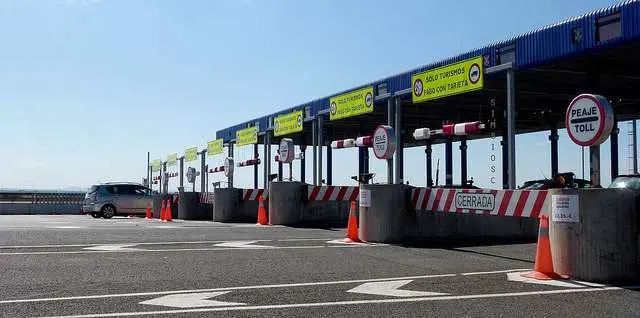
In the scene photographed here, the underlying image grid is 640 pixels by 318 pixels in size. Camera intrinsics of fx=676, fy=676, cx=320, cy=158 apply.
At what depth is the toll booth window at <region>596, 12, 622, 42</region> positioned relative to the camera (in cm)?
1344

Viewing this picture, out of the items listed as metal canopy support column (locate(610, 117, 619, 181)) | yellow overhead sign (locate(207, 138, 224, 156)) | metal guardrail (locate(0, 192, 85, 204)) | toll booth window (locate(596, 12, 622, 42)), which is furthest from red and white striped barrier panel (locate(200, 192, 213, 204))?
metal guardrail (locate(0, 192, 85, 204))

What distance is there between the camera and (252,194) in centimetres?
2238

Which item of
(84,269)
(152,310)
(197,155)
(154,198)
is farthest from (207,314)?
(197,155)

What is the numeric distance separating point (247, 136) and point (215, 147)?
14.4ft

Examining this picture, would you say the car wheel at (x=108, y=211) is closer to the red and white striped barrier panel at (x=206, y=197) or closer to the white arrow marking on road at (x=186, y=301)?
the red and white striped barrier panel at (x=206, y=197)

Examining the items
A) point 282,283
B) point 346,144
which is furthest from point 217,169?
point 282,283

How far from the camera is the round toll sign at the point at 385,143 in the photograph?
532 inches

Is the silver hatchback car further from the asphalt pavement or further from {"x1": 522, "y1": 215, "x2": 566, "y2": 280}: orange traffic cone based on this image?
{"x1": 522, "y1": 215, "x2": 566, "y2": 280}: orange traffic cone

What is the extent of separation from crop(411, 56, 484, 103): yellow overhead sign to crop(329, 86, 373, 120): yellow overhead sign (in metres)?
3.39

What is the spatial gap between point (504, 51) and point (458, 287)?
9.86 m

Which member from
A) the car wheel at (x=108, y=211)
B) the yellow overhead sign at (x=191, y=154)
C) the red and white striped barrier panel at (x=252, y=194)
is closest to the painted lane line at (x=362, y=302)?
the red and white striped barrier panel at (x=252, y=194)

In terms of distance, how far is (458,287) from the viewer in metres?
7.71

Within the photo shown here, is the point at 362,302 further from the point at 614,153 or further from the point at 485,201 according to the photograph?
the point at 614,153

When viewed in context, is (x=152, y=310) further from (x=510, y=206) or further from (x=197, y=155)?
(x=197, y=155)
